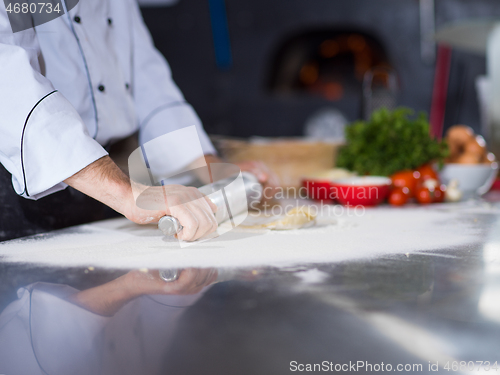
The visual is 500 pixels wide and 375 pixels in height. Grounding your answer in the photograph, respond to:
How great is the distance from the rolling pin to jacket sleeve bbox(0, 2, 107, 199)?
0.16 m

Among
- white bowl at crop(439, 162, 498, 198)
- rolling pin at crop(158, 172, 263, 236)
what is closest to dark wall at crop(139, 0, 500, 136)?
white bowl at crop(439, 162, 498, 198)

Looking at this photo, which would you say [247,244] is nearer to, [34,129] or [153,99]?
[34,129]

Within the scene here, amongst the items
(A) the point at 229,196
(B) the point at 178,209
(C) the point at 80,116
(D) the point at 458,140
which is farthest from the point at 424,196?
(C) the point at 80,116

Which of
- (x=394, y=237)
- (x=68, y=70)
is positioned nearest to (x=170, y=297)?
(x=394, y=237)

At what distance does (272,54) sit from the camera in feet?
11.2

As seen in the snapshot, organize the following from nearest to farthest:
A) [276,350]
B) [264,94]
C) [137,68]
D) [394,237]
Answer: [276,350], [394,237], [137,68], [264,94]

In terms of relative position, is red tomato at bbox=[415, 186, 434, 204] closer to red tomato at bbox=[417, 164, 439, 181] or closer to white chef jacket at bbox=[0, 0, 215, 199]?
red tomato at bbox=[417, 164, 439, 181]

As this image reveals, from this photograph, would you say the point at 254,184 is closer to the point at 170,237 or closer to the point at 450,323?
the point at 170,237

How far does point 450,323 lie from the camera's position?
328 millimetres

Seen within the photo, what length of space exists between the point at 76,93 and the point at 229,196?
377mm

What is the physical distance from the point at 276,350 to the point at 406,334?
10cm

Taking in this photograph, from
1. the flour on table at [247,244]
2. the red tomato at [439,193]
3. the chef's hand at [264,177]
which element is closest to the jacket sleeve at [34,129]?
the flour on table at [247,244]

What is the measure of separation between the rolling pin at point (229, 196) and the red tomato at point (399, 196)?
1.33ft

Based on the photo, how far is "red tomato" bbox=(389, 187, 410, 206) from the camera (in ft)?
3.56
